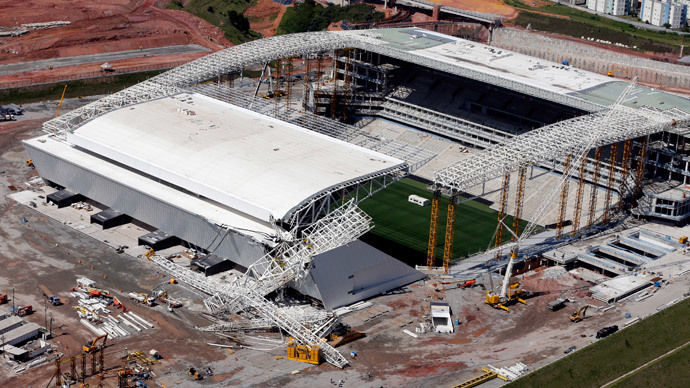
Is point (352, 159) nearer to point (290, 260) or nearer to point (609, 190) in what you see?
point (290, 260)

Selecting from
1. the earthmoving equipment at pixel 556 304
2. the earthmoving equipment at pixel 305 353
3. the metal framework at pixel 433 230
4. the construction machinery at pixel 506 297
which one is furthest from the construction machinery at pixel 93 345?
the earthmoving equipment at pixel 556 304

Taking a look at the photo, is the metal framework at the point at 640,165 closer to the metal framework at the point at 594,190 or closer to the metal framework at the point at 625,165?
the metal framework at the point at 625,165

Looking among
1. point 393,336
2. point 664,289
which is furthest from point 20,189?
point 664,289

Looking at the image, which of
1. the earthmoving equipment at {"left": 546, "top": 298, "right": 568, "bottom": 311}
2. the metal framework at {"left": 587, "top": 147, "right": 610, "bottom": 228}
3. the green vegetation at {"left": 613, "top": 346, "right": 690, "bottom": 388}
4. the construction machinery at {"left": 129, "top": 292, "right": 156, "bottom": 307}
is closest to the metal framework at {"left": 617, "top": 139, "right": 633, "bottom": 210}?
→ the metal framework at {"left": 587, "top": 147, "right": 610, "bottom": 228}

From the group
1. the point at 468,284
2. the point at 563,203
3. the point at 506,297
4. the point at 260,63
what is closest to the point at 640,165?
the point at 563,203

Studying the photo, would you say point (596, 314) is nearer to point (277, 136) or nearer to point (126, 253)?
point (277, 136)

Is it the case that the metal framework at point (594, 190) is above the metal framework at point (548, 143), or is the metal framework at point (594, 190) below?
below
